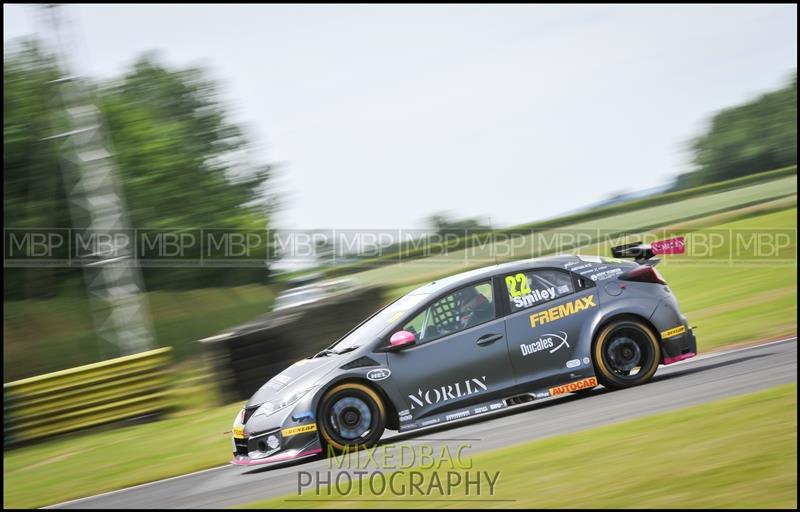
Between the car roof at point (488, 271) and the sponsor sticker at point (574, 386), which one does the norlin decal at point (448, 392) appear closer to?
the sponsor sticker at point (574, 386)

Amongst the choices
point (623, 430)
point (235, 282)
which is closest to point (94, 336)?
point (235, 282)

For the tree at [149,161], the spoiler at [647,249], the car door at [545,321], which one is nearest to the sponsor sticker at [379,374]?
the car door at [545,321]

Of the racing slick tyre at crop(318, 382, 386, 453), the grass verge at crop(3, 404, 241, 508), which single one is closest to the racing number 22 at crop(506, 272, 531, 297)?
the racing slick tyre at crop(318, 382, 386, 453)

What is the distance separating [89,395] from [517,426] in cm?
697

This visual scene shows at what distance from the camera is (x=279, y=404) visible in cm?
754

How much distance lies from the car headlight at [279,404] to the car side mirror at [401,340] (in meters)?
0.77

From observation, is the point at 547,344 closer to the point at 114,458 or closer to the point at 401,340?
the point at 401,340

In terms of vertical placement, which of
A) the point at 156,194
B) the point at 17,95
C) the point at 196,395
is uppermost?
the point at 17,95

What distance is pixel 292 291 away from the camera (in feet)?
64.1

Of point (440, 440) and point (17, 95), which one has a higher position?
point (17, 95)

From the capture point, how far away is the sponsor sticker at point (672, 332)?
8438 millimetres

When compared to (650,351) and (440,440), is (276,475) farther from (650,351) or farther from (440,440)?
(650,351)

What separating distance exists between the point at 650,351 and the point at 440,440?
89.0 inches

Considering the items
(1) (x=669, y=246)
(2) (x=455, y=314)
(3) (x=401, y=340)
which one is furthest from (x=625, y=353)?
(3) (x=401, y=340)
